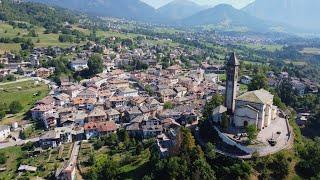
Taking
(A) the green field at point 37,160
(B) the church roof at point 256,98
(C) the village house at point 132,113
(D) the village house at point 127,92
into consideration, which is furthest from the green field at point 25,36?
(B) the church roof at point 256,98

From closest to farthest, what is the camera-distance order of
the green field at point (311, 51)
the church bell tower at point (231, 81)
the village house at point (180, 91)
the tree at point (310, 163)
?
the tree at point (310, 163), the church bell tower at point (231, 81), the village house at point (180, 91), the green field at point (311, 51)

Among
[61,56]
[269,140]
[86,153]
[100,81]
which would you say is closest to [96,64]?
[100,81]

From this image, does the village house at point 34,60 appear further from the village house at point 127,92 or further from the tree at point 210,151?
the tree at point 210,151

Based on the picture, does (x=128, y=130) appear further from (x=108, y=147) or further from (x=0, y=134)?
(x=0, y=134)

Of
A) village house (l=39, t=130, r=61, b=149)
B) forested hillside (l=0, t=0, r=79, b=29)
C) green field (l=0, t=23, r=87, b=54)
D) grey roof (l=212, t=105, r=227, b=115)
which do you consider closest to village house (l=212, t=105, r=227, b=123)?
grey roof (l=212, t=105, r=227, b=115)

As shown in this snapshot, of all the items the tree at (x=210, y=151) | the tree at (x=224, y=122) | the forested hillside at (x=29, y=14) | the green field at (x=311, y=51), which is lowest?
the green field at (x=311, y=51)

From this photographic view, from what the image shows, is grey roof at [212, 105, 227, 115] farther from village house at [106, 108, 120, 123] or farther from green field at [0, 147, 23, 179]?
green field at [0, 147, 23, 179]

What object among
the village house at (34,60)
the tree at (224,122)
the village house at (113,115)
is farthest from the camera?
the village house at (34,60)
